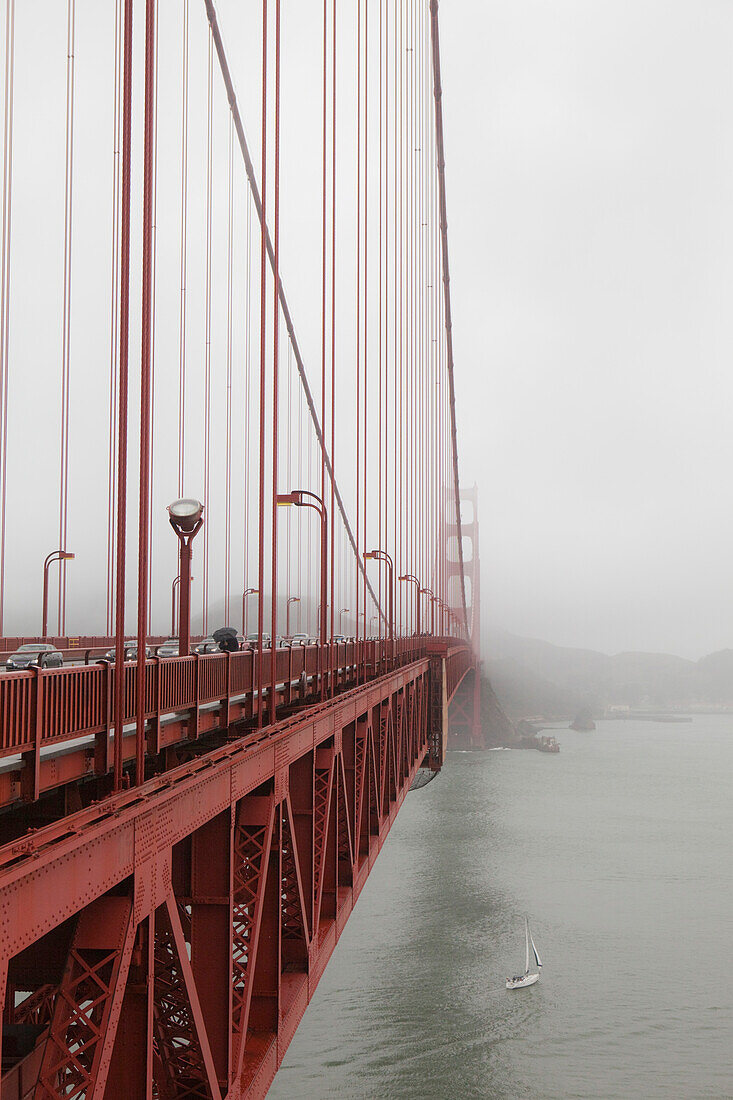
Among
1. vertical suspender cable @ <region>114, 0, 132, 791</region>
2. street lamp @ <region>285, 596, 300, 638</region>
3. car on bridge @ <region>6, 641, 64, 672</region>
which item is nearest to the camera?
vertical suspender cable @ <region>114, 0, 132, 791</region>

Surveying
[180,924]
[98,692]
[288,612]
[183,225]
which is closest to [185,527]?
[98,692]

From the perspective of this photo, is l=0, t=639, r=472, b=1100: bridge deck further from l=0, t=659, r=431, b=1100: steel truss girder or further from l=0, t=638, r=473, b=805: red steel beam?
l=0, t=638, r=473, b=805: red steel beam

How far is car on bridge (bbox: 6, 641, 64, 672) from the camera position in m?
6.48

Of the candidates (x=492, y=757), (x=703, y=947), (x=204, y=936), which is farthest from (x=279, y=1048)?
(x=492, y=757)

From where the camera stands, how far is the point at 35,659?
1175cm

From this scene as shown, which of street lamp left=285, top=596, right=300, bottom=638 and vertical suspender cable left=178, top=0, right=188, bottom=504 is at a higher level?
vertical suspender cable left=178, top=0, right=188, bottom=504

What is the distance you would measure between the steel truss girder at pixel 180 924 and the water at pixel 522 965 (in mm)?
12185

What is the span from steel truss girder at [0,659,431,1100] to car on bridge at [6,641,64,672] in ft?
3.80

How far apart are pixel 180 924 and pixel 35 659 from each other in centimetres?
751

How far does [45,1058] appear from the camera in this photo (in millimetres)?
3723

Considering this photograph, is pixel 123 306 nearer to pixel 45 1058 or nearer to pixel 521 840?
pixel 45 1058

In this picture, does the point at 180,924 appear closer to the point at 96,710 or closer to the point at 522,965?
the point at 96,710

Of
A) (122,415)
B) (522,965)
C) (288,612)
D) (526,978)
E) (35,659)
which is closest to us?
(122,415)

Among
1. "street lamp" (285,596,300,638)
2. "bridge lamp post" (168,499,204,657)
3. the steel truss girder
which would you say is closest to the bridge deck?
the steel truss girder
